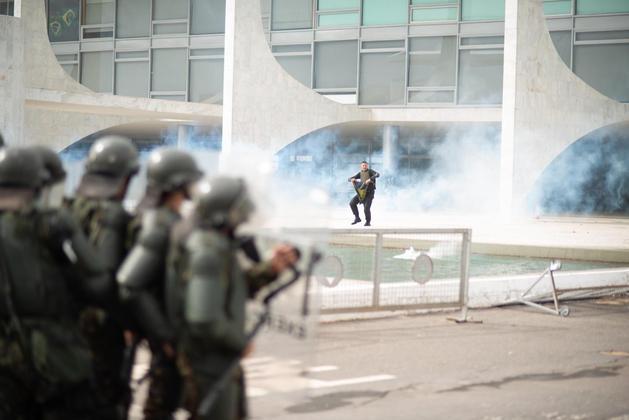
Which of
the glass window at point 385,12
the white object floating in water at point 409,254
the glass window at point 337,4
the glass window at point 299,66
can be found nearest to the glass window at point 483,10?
the glass window at point 385,12

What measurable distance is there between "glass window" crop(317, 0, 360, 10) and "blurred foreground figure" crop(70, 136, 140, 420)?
33.2 m

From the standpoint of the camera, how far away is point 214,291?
3971mm

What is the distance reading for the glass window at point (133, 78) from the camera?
4138 centimetres

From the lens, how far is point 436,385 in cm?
823

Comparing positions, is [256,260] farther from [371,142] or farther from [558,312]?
[371,142]

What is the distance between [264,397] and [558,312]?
6561 mm

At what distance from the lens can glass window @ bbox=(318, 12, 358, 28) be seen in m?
37.6

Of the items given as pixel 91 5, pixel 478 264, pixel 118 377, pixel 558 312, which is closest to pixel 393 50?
pixel 91 5

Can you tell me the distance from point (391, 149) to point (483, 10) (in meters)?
5.69

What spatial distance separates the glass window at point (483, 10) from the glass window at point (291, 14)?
19.5ft

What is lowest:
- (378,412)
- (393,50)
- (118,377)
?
(378,412)

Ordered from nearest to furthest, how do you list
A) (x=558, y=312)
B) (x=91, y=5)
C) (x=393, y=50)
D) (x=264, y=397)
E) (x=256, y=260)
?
(x=256, y=260) → (x=264, y=397) → (x=558, y=312) → (x=393, y=50) → (x=91, y=5)

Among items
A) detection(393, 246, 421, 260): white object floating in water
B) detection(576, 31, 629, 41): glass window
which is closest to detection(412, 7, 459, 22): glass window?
detection(576, 31, 629, 41): glass window

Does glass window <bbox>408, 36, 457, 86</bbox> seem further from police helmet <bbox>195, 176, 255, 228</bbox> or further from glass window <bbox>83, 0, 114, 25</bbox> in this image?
police helmet <bbox>195, 176, 255, 228</bbox>
